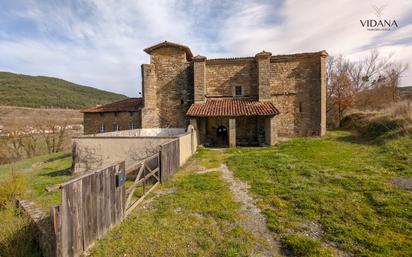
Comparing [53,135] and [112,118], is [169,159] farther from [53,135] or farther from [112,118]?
[53,135]

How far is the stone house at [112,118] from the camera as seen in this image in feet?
61.9

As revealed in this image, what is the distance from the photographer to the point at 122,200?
15.3 feet

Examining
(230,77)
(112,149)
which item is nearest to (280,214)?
(112,149)

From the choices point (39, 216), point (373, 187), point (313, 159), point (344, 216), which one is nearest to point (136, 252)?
point (39, 216)

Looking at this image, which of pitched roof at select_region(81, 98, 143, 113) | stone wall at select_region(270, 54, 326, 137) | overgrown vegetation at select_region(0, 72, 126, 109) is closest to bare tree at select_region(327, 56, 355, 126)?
stone wall at select_region(270, 54, 326, 137)

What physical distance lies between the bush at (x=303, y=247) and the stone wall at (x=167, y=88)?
14.3 m

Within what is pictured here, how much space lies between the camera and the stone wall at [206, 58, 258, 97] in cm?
1712

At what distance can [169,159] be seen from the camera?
7.96 metres

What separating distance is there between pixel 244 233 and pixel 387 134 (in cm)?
1312

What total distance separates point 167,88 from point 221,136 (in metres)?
6.38

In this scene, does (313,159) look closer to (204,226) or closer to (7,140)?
(204,226)

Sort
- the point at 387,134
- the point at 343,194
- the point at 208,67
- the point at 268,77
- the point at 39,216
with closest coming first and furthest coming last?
the point at 39,216 < the point at 343,194 < the point at 387,134 < the point at 268,77 < the point at 208,67

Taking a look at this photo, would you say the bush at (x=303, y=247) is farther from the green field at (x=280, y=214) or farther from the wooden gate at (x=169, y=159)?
the wooden gate at (x=169, y=159)

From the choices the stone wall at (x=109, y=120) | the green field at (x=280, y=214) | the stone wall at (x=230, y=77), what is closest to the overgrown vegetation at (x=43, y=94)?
the stone wall at (x=109, y=120)
